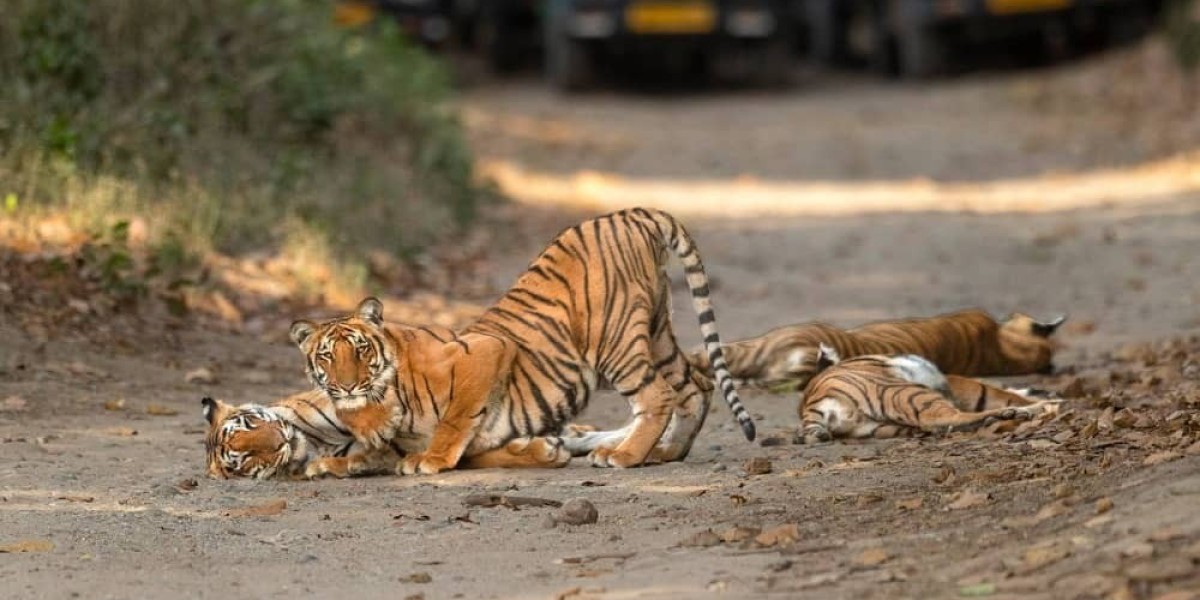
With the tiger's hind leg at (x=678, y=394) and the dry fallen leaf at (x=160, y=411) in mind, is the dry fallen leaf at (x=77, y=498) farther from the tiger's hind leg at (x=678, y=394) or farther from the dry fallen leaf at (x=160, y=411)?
the tiger's hind leg at (x=678, y=394)

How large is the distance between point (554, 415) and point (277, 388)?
8.10 feet

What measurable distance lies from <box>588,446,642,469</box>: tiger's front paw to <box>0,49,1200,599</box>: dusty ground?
9 centimetres

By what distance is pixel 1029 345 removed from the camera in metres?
9.66

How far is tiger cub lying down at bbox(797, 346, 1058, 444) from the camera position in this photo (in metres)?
8.09

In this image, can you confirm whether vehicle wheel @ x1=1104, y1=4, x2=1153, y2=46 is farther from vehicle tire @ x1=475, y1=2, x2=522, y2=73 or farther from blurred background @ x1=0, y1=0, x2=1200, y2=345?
vehicle tire @ x1=475, y1=2, x2=522, y2=73

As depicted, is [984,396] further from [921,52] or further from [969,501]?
[921,52]

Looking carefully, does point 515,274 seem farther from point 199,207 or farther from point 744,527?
point 744,527

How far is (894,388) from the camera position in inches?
324

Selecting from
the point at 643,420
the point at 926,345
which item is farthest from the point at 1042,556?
the point at 926,345

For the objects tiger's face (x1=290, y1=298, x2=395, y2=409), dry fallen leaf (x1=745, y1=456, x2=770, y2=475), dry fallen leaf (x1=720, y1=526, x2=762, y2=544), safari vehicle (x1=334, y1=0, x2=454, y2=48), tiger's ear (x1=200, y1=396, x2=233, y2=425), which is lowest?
dry fallen leaf (x1=745, y1=456, x2=770, y2=475)

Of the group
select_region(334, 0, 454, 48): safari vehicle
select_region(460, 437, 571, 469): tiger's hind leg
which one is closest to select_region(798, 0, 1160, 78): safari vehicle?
select_region(334, 0, 454, 48): safari vehicle

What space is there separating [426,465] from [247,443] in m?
0.64

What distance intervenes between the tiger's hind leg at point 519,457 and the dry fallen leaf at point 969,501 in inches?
68.5

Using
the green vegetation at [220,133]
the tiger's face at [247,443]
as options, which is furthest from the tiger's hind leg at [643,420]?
the green vegetation at [220,133]
